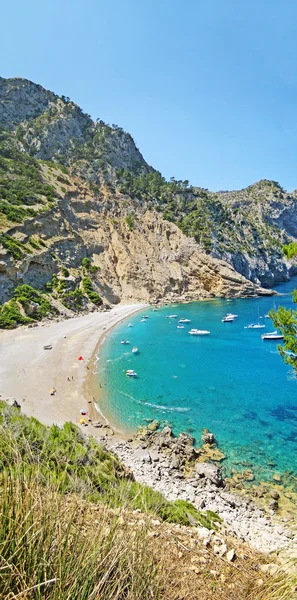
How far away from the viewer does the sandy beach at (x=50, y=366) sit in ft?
73.9

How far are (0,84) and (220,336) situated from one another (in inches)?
4316

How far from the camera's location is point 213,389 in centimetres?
2689

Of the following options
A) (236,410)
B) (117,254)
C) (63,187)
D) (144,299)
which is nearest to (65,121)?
(63,187)

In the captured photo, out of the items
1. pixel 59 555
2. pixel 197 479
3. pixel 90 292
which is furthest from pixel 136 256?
pixel 59 555

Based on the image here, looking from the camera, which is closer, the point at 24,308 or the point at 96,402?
the point at 96,402

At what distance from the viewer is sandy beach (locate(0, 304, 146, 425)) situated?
22.5 m

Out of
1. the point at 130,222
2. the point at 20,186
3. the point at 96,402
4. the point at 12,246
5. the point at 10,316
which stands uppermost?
the point at 20,186

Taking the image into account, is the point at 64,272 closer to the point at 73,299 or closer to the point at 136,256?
the point at 73,299

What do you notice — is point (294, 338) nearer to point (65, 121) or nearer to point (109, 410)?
point (109, 410)

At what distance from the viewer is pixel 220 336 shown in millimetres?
43969

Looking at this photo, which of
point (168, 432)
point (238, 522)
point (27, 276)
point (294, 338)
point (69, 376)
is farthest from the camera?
point (27, 276)

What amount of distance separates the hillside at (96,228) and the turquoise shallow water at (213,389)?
18.5 meters

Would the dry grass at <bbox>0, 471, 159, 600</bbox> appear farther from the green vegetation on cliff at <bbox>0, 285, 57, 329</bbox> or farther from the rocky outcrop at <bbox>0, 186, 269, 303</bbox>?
the rocky outcrop at <bbox>0, 186, 269, 303</bbox>

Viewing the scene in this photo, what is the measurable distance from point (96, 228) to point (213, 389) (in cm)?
5634
